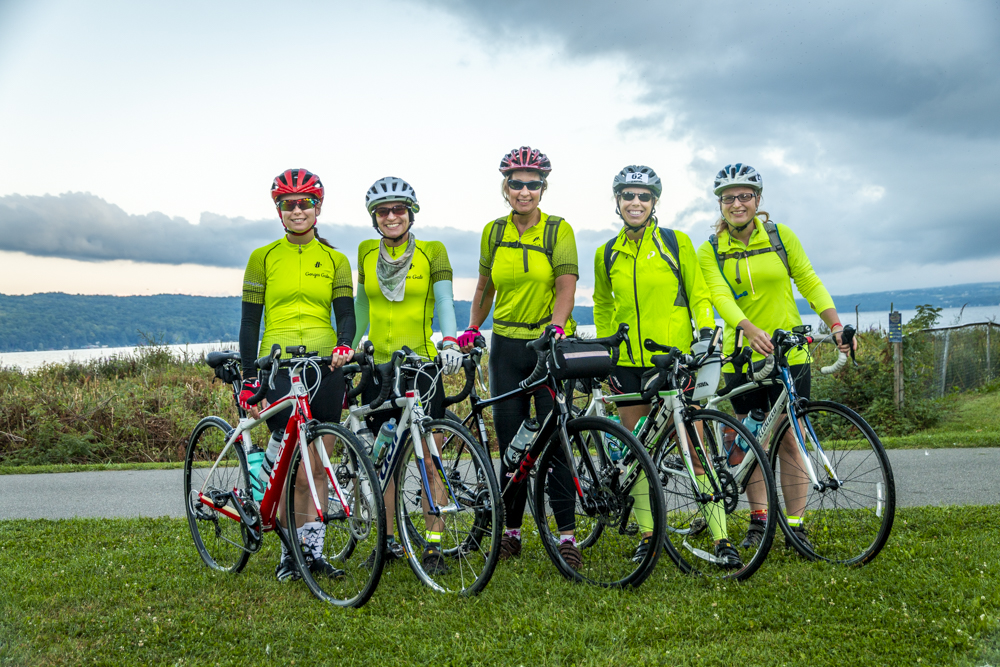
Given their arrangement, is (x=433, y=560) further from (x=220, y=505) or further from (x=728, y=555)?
(x=728, y=555)

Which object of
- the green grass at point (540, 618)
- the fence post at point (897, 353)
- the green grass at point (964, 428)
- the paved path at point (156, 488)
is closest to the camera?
the green grass at point (540, 618)

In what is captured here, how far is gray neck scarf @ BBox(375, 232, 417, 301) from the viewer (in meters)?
4.52

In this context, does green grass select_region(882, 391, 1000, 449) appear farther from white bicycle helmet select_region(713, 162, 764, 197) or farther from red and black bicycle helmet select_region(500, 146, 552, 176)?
red and black bicycle helmet select_region(500, 146, 552, 176)

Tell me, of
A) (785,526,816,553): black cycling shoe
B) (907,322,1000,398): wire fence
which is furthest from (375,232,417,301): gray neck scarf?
(907,322,1000,398): wire fence

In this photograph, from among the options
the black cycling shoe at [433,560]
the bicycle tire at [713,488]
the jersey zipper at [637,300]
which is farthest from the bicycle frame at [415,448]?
the jersey zipper at [637,300]

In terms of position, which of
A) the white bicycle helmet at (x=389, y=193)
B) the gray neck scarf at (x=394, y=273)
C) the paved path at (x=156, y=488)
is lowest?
the paved path at (x=156, y=488)

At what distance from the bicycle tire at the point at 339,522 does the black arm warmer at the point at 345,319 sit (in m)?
0.64

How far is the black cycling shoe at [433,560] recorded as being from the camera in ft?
14.0

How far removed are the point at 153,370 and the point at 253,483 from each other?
11.6 m

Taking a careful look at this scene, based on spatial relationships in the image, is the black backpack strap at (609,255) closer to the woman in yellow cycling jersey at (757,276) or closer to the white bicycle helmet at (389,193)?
the woman in yellow cycling jersey at (757,276)

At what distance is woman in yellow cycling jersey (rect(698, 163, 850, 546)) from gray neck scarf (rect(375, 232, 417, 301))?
6.10 ft

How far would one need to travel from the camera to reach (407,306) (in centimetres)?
459

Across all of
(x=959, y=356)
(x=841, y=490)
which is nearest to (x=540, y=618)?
(x=841, y=490)

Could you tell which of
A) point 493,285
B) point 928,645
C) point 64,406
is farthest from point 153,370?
point 928,645
